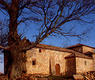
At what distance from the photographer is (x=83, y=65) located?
22359 millimetres

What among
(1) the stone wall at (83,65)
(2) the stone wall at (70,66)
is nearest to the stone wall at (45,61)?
(2) the stone wall at (70,66)

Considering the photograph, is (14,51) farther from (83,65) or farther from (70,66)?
(83,65)

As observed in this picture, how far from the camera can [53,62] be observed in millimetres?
20016

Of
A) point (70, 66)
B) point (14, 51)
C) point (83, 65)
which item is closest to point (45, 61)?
point (70, 66)

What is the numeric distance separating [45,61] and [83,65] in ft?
25.6

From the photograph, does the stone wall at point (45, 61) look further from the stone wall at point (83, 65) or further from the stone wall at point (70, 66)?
the stone wall at point (83, 65)

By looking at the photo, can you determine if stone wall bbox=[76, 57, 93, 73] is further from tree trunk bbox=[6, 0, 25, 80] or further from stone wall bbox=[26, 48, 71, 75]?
tree trunk bbox=[6, 0, 25, 80]

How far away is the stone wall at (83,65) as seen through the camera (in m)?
21.0

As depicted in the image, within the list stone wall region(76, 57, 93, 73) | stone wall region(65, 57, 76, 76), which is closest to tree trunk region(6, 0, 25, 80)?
stone wall region(65, 57, 76, 76)

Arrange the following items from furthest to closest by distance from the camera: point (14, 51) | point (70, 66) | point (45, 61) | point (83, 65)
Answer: point (83, 65), point (70, 66), point (45, 61), point (14, 51)

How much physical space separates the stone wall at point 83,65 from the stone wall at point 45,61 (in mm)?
2473

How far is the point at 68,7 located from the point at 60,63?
14.6 meters

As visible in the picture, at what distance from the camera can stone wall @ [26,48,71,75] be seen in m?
17.2

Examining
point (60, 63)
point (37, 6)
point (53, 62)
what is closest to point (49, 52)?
point (53, 62)
